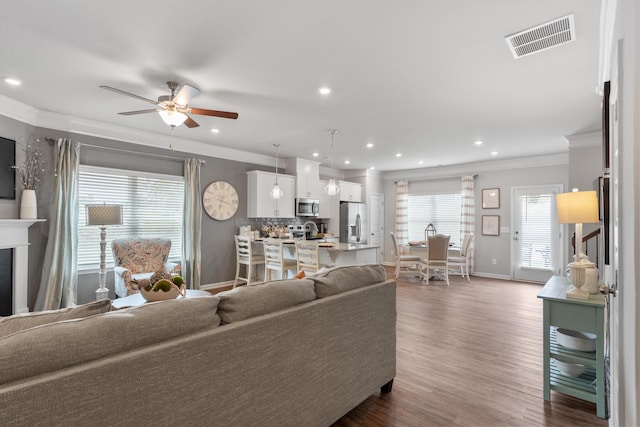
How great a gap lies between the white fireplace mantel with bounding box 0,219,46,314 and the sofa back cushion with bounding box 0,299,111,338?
3.36 m

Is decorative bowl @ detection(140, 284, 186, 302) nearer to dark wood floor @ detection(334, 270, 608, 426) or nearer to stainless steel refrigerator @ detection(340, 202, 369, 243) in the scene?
dark wood floor @ detection(334, 270, 608, 426)

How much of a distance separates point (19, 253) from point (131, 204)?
58.3 inches

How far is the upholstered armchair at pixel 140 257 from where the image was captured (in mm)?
4547

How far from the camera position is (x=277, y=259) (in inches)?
210

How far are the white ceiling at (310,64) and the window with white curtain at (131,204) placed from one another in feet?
2.17

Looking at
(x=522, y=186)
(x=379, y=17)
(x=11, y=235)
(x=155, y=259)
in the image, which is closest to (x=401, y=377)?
(x=379, y=17)

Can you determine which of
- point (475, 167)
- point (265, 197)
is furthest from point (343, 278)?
point (475, 167)

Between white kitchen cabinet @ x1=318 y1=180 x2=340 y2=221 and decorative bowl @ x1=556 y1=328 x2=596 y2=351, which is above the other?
white kitchen cabinet @ x1=318 y1=180 x2=340 y2=221

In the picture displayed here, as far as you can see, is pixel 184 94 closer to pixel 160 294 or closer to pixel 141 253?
Answer: pixel 160 294

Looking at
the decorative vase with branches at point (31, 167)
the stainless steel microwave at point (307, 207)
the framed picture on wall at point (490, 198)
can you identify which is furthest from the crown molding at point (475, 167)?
the decorative vase with branches at point (31, 167)

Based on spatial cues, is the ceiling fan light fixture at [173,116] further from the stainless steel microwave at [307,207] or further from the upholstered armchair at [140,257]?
the stainless steel microwave at [307,207]

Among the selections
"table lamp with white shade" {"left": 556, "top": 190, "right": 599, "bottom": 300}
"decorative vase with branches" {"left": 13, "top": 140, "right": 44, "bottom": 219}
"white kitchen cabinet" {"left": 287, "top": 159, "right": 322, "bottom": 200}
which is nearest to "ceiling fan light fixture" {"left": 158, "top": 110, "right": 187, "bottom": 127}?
"decorative vase with branches" {"left": 13, "top": 140, "right": 44, "bottom": 219}

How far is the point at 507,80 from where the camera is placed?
123 inches

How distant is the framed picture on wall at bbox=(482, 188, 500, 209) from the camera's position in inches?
288
